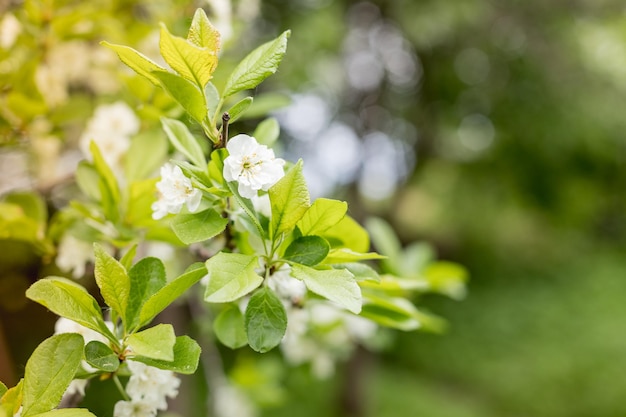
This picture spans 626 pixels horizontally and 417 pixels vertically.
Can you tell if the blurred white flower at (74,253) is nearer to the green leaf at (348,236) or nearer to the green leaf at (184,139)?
the green leaf at (184,139)

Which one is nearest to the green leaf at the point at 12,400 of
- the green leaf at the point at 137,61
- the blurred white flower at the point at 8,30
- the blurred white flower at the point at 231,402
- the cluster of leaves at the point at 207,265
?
the cluster of leaves at the point at 207,265

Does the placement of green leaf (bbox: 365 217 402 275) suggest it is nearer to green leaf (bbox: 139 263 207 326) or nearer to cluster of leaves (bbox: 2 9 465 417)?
cluster of leaves (bbox: 2 9 465 417)

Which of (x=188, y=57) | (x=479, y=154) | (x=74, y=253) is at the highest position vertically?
(x=188, y=57)

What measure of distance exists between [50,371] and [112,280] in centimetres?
10

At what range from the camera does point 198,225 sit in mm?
522

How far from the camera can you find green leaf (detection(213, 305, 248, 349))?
61 cm

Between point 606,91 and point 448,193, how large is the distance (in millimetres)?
1404

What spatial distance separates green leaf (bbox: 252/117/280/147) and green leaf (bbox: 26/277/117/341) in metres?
0.27

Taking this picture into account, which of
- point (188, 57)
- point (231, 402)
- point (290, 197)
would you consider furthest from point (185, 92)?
point (231, 402)

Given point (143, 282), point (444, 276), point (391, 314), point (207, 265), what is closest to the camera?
point (207, 265)

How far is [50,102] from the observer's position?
1.07 meters

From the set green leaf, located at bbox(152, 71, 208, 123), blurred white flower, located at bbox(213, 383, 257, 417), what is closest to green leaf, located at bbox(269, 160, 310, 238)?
green leaf, located at bbox(152, 71, 208, 123)

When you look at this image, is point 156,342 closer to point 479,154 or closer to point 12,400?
point 12,400

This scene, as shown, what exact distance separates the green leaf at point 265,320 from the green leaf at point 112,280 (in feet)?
0.42
